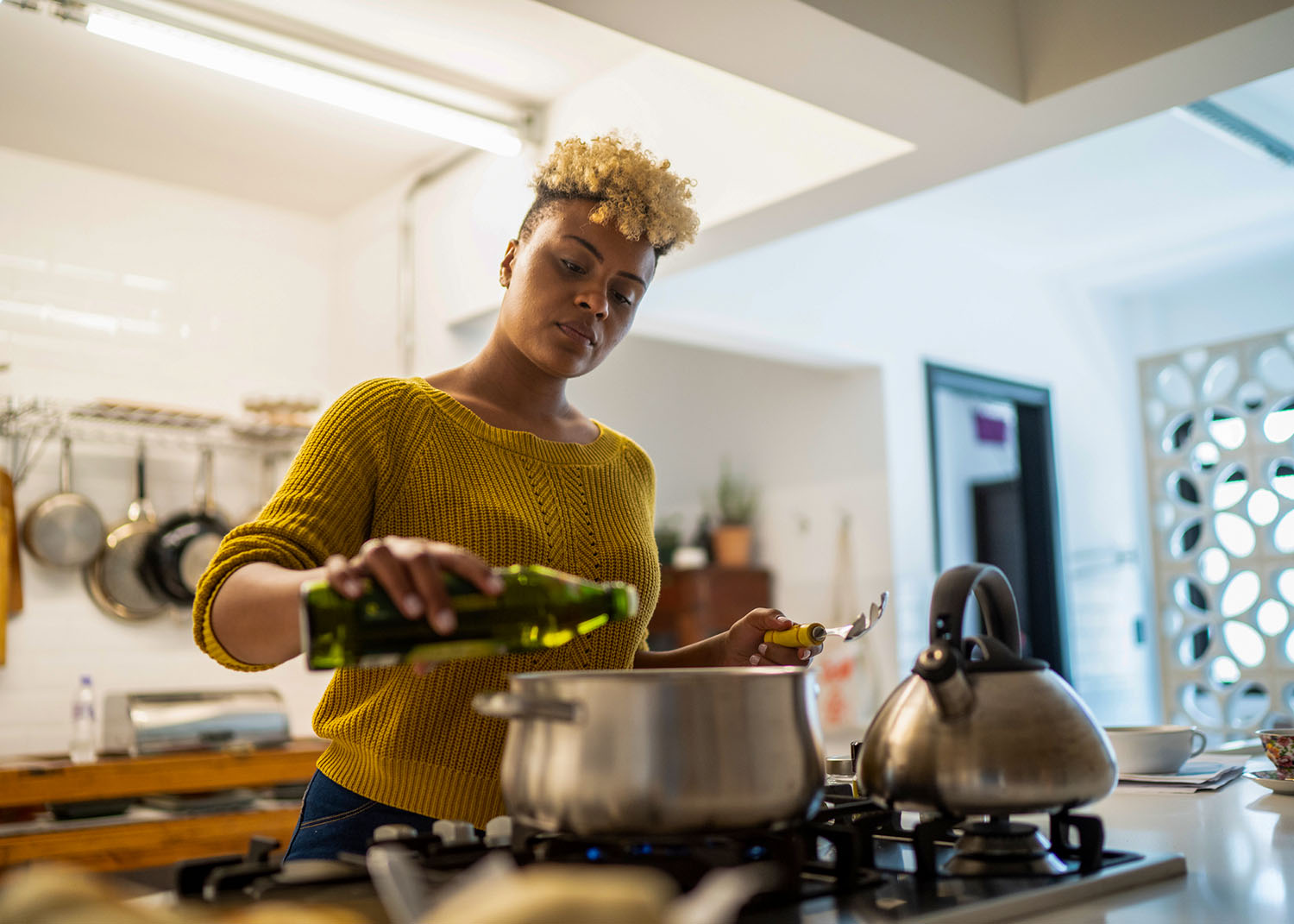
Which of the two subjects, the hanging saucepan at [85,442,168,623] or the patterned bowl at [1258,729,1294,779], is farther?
the hanging saucepan at [85,442,168,623]

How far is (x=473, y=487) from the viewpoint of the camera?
4.17 feet

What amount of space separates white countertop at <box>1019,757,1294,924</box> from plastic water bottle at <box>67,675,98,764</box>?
2812mm

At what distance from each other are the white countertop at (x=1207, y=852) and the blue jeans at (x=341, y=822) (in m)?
0.67

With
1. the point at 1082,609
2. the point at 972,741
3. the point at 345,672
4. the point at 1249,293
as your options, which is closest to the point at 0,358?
the point at 345,672

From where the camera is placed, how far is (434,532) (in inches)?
48.4

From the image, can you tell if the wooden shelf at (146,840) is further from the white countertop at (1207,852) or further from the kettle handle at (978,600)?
the kettle handle at (978,600)

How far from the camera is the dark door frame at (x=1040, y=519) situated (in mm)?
5359

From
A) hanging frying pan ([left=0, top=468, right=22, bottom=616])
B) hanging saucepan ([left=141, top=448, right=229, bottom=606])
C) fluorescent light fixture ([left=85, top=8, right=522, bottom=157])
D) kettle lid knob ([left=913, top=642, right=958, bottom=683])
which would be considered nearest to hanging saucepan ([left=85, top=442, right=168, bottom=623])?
hanging saucepan ([left=141, top=448, right=229, bottom=606])

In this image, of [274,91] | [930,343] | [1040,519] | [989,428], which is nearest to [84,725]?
[274,91]

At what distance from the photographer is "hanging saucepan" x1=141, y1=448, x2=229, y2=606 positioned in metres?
3.57

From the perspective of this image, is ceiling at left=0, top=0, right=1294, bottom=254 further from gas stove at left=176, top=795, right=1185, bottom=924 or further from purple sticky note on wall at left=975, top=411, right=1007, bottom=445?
purple sticky note on wall at left=975, top=411, right=1007, bottom=445

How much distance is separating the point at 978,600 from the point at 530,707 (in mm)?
410

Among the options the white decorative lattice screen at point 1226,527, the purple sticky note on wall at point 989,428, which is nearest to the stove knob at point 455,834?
the white decorative lattice screen at point 1226,527

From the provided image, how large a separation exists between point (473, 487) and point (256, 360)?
120 inches
